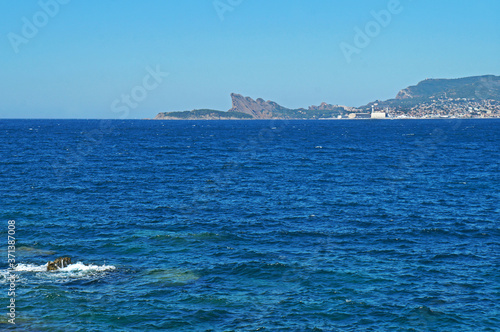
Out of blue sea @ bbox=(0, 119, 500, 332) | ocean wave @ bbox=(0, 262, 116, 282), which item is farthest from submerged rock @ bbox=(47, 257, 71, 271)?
blue sea @ bbox=(0, 119, 500, 332)

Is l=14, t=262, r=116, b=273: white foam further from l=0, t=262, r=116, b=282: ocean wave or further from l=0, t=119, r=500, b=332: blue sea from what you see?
l=0, t=119, r=500, b=332: blue sea

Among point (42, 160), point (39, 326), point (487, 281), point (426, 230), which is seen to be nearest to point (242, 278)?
point (39, 326)

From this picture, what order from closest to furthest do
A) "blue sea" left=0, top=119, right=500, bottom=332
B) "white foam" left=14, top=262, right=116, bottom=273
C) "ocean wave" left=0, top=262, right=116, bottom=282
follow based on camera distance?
"blue sea" left=0, top=119, right=500, bottom=332 → "ocean wave" left=0, top=262, right=116, bottom=282 → "white foam" left=14, top=262, right=116, bottom=273

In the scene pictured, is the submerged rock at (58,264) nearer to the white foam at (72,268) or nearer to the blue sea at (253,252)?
the white foam at (72,268)

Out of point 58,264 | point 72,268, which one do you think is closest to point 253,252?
point 72,268

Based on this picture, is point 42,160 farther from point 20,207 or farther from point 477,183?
point 477,183

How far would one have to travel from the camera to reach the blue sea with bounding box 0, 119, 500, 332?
3120 centimetres

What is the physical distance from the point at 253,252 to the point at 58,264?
58.0ft

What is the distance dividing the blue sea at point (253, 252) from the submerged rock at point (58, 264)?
0.65 meters

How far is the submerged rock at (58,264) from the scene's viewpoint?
38938mm

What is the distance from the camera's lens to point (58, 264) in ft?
128

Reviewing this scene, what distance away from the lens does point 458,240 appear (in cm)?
4719

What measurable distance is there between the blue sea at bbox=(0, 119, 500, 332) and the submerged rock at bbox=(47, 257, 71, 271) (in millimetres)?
647

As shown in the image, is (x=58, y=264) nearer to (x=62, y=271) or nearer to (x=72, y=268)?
(x=62, y=271)
